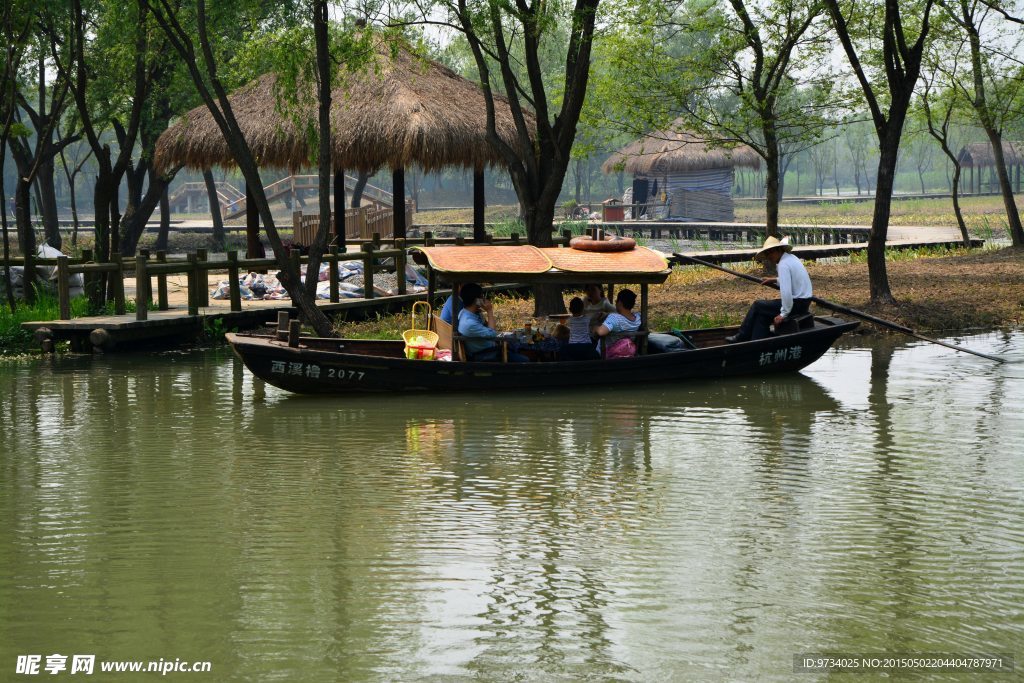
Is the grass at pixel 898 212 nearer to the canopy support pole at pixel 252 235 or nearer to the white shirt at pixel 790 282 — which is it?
the canopy support pole at pixel 252 235

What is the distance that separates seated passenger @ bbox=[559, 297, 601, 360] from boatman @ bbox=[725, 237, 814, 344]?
2054 millimetres

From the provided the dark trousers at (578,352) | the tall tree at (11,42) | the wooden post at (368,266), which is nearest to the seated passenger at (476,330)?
the dark trousers at (578,352)

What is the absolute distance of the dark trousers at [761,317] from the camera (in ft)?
48.3

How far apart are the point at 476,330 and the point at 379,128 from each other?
29.0ft

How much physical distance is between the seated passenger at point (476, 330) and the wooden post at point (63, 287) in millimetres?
6187

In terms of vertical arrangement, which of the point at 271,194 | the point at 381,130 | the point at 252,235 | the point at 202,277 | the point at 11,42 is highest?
the point at 11,42

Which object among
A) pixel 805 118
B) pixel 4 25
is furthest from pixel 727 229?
pixel 4 25

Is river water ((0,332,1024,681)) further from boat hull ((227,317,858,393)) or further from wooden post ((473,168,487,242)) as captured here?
wooden post ((473,168,487,242))

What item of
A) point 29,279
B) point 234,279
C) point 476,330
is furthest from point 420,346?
point 29,279

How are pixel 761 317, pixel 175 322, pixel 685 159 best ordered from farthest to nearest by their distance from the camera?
pixel 685 159 < pixel 175 322 < pixel 761 317

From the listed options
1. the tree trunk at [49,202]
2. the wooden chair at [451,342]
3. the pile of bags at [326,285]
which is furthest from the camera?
the tree trunk at [49,202]

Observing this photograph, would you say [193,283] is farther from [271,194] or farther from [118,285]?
[271,194]

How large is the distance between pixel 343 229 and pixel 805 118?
29.9 feet

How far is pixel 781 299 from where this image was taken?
14648 mm
